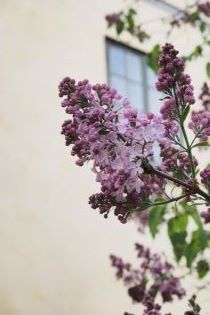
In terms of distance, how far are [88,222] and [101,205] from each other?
207 inches

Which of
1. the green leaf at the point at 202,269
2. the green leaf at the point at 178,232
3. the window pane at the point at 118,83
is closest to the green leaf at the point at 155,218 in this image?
the green leaf at the point at 178,232

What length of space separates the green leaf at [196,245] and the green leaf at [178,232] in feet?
0.18

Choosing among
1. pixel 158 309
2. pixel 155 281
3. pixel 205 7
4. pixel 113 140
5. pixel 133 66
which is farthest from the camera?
pixel 133 66

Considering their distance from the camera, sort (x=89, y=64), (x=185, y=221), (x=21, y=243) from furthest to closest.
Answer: (x=89, y=64), (x=21, y=243), (x=185, y=221)

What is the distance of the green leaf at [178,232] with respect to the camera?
345 centimetres

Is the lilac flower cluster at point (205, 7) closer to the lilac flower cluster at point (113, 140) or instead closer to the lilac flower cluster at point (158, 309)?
the lilac flower cluster at point (158, 309)

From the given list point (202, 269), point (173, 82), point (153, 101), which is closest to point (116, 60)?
point (153, 101)

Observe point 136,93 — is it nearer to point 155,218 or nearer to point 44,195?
point 44,195

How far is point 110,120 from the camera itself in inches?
62.8

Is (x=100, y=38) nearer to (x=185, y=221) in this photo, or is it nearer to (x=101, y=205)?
(x=185, y=221)

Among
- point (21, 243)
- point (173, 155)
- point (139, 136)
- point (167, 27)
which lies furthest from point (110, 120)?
point (167, 27)

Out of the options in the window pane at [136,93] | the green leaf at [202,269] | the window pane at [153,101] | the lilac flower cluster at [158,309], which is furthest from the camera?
the window pane at [153,101]

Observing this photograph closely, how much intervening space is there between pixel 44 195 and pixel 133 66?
2.41 metres

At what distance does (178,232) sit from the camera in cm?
348
